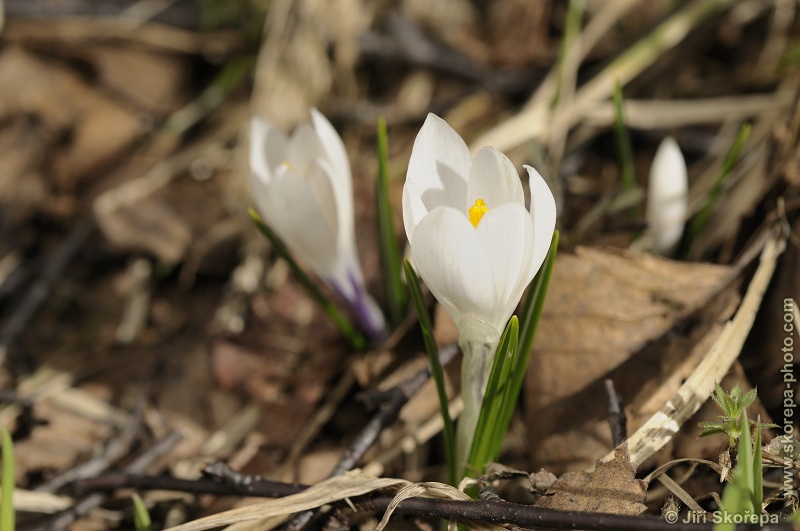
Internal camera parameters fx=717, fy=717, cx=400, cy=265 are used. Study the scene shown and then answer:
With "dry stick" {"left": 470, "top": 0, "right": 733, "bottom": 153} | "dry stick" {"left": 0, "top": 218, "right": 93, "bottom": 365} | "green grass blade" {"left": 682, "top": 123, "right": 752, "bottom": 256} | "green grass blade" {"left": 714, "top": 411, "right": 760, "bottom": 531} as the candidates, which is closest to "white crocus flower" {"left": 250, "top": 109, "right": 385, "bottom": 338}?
"dry stick" {"left": 470, "top": 0, "right": 733, "bottom": 153}

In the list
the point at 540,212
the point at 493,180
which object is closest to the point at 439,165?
the point at 493,180

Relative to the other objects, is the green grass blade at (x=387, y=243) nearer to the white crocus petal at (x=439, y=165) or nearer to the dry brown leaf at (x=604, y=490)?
the white crocus petal at (x=439, y=165)

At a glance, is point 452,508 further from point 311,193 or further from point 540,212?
point 311,193

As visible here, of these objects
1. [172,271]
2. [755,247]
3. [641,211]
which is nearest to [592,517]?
[755,247]

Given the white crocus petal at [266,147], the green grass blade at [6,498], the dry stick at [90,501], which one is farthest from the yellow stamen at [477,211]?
the dry stick at [90,501]

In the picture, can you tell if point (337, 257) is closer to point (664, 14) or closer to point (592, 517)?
point (592, 517)

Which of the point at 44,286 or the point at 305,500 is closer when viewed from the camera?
the point at 305,500

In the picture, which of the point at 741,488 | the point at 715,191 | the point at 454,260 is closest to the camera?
the point at 741,488
